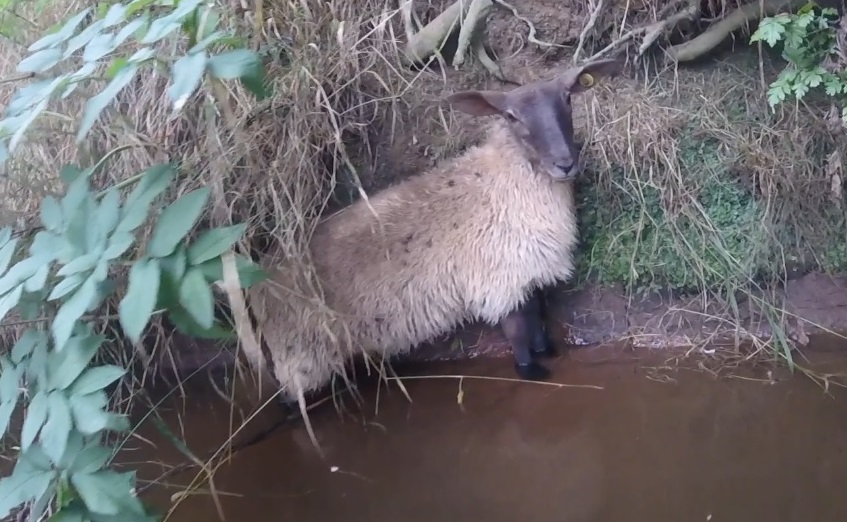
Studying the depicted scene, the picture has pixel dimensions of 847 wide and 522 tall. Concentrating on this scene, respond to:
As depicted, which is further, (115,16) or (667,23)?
(667,23)

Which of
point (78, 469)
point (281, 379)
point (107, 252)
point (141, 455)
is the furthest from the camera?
point (281, 379)

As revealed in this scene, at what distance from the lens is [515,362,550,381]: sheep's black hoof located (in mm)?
2592

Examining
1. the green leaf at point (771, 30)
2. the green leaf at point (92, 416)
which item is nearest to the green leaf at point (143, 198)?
the green leaf at point (92, 416)

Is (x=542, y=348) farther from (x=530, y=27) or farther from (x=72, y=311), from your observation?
(x=72, y=311)

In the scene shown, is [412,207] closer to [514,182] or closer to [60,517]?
[514,182]

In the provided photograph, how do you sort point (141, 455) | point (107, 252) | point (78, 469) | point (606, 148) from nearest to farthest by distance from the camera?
1. point (107, 252)
2. point (78, 469)
3. point (141, 455)
4. point (606, 148)

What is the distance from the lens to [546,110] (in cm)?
243

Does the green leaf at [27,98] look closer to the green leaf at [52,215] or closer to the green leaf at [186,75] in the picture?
the green leaf at [52,215]

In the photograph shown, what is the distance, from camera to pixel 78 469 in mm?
1368

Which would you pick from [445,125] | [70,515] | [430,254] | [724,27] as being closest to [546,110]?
[445,125]

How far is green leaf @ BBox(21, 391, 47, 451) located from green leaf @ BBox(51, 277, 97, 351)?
21 centimetres

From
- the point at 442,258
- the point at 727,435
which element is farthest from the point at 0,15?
the point at 727,435

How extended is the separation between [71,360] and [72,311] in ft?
0.77

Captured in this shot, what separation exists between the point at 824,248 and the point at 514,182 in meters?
1.22
